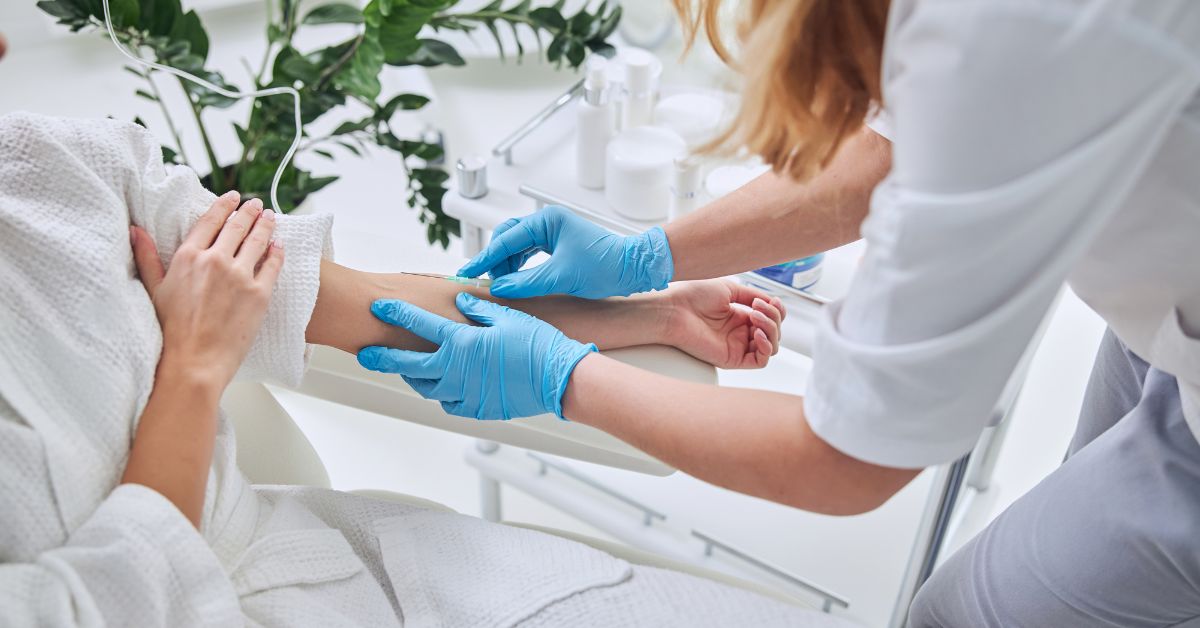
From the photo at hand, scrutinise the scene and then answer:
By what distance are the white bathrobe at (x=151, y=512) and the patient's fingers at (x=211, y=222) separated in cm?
2

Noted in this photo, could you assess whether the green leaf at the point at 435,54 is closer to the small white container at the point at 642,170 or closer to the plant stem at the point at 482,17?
the plant stem at the point at 482,17

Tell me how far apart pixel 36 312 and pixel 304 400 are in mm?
1097

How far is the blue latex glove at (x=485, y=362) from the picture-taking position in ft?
3.06

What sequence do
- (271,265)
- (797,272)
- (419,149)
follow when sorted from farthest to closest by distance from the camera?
(419,149), (797,272), (271,265)

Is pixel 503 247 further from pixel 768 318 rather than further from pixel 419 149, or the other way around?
pixel 419 149

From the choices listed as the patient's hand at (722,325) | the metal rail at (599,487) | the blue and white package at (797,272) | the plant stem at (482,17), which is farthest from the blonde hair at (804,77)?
the metal rail at (599,487)

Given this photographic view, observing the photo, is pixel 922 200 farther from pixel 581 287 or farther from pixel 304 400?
pixel 304 400

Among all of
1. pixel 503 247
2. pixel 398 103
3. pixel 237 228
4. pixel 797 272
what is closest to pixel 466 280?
pixel 503 247

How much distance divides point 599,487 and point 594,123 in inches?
23.9

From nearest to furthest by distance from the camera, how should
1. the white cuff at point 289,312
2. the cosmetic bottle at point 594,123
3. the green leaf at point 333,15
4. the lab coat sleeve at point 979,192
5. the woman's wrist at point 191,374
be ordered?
A: the lab coat sleeve at point 979,192 < the woman's wrist at point 191,374 < the white cuff at point 289,312 < the cosmetic bottle at point 594,123 < the green leaf at point 333,15

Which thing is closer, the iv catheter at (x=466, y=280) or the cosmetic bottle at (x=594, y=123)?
the iv catheter at (x=466, y=280)

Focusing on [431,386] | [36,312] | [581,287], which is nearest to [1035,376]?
[581,287]

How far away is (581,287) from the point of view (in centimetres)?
109

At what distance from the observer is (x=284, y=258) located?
Answer: 3.11 ft
